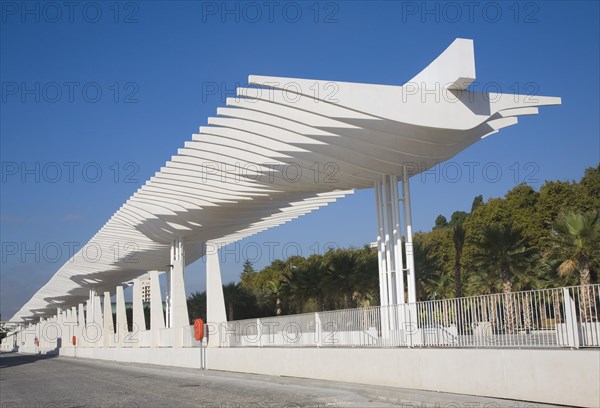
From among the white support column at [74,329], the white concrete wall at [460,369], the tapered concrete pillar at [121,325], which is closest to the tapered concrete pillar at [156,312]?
the tapered concrete pillar at [121,325]

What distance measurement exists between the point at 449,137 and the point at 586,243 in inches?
555

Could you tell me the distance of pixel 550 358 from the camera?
10938mm

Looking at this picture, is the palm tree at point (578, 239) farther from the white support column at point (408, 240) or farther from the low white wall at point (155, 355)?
the low white wall at point (155, 355)

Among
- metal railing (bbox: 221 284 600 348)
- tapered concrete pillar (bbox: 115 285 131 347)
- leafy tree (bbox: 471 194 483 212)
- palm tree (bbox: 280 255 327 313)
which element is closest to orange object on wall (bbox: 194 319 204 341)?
metal railing (bbox: 221 284 600 348)

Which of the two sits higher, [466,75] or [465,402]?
[466,75]

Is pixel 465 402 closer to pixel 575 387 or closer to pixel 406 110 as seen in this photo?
pixel 575 387

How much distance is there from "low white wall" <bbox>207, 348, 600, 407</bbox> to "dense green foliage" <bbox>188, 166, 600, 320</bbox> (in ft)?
54.6

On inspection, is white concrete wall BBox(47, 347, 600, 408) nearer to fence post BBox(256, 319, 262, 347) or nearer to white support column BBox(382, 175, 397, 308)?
fence post BBox(256, 319, 262, 347)

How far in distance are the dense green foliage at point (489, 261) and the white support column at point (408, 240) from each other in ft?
37.2

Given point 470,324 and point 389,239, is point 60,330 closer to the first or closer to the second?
point 389,239

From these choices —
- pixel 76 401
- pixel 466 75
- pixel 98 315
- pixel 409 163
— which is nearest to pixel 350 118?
pixel 466 75

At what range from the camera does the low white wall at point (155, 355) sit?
2734 cm

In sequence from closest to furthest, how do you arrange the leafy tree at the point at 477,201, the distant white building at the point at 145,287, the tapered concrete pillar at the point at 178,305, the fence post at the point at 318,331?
the fence post at the point at 318,331 → the tapered concrete pillar at the point at 178,305 → the distant white building at the point at 145,287 → the leafy tree at the point at 477,201

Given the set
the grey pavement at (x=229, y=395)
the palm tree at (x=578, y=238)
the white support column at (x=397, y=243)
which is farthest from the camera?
the palm tree at (x=578, y=238)
